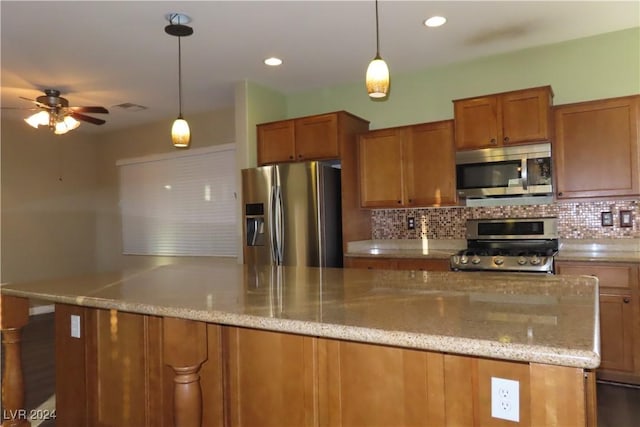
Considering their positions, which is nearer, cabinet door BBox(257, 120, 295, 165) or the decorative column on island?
the decorative column on island

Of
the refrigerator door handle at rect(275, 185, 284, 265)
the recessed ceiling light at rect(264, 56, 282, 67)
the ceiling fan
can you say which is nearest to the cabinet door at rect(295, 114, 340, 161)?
the refrigerator door handle at rect(275, 185, 284, 265)

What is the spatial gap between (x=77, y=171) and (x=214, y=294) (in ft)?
19.0

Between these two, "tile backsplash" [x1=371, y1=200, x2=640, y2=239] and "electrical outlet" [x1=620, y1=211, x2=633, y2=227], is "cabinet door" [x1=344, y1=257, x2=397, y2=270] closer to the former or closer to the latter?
"tile backsplash" [x1=371, y1=200, x2=640, y2=239]

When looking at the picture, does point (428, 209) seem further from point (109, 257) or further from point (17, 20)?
point (109, 257)

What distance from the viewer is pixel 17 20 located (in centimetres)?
298

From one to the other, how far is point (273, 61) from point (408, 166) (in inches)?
58.7

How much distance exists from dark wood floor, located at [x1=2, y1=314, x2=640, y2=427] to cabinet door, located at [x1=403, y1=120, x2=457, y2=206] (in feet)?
5.67

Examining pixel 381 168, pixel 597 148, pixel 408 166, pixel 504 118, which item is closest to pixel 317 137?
pixel 381 168

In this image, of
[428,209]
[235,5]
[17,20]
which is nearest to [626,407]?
[428,209]

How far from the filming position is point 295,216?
3.99 metres

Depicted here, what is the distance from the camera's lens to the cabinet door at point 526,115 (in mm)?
3332

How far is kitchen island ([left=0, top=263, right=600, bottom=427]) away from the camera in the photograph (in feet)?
3.54

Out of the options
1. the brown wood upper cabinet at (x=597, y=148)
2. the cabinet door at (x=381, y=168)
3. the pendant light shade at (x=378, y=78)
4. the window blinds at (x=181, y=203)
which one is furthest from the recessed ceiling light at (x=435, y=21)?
the window blinds at (x=181, y=203)

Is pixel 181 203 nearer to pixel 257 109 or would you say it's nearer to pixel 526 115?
pixel 257 109
